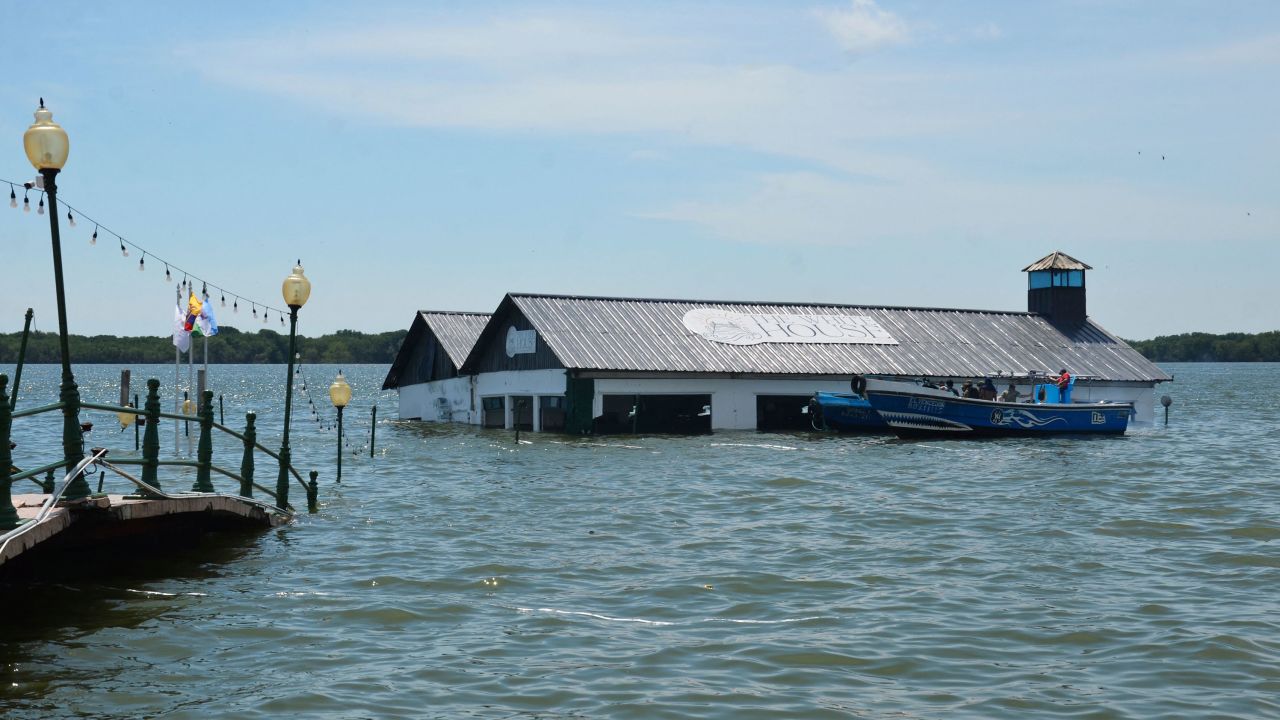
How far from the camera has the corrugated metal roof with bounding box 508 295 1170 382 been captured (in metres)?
40.7

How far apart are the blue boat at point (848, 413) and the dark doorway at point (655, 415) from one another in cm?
436

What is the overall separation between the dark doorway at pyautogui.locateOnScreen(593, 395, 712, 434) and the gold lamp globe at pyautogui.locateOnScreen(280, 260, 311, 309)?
21.5 meters

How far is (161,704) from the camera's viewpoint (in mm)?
9430

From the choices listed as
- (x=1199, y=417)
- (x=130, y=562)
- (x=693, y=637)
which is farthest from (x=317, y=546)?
(x=1199, y=417)

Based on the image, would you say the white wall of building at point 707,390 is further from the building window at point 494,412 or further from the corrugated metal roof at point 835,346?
the corrugated metal roof at point 835,346

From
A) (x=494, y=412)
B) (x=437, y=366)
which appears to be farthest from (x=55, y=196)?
(x=437, y=366)

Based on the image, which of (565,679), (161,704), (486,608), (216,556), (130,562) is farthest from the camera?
(216,556)

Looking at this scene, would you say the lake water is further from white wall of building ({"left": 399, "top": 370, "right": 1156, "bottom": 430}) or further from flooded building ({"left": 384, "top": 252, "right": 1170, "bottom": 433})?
flooded building ({"left": 384, "top": 252, "right": 1170, "bottom": 433})

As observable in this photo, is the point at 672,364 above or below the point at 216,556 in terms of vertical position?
above

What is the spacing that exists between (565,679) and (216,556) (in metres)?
7.47

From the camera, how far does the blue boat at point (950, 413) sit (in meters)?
37.4

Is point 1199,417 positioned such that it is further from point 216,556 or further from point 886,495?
point 216,556

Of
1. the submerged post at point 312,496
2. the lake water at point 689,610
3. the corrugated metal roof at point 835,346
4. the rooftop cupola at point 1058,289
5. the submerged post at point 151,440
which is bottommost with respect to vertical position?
the lake water at point 689,610

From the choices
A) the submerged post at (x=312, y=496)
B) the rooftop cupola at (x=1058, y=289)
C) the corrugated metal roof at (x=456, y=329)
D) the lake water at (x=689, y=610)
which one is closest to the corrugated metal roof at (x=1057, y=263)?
the rooftop cupola at (x=1058, y=289)
